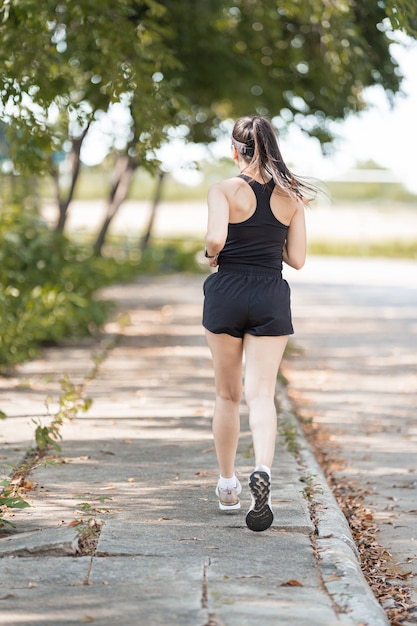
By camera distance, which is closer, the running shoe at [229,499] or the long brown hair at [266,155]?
the long brown hair at [266,155]

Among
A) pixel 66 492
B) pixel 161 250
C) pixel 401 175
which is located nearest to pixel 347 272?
pixel 161 250

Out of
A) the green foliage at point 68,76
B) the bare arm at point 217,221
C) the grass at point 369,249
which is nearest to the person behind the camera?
the bare arm at point 217,221

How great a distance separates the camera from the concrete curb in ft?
14.1

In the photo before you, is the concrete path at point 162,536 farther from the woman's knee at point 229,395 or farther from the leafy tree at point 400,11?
the leafy tree at point 400,11

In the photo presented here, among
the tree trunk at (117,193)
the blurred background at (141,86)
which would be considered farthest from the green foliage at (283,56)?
the tree trunk at (117,193)

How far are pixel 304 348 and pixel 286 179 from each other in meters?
9.97

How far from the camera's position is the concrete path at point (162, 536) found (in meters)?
4.22

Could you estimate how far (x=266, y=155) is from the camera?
5465mm

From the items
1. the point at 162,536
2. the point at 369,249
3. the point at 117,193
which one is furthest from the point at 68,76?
the point at 369,249

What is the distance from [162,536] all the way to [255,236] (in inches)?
58.6

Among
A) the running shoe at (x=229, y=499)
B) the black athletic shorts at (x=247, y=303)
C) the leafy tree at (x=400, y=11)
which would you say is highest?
the leafy tree at (x=400, y=11)

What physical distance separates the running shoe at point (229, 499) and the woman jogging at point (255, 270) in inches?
16.3

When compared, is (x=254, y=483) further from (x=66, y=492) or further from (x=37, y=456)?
(x=37, y=456)

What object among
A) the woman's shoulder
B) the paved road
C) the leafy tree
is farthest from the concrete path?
the leafy tree
